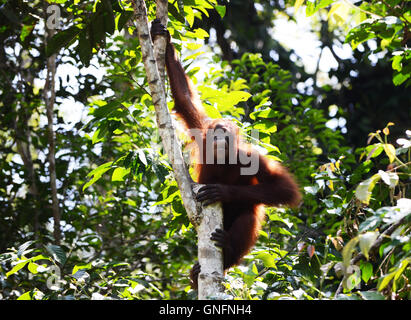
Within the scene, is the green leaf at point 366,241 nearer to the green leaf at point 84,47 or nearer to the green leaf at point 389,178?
the green leaf at point 389,178

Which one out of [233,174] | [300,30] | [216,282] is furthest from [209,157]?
[300,30]

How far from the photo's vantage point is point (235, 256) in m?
4.26

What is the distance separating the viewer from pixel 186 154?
5121 mm

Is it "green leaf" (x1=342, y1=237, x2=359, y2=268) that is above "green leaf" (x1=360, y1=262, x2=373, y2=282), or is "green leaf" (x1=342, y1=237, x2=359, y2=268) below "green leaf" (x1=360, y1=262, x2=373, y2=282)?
above

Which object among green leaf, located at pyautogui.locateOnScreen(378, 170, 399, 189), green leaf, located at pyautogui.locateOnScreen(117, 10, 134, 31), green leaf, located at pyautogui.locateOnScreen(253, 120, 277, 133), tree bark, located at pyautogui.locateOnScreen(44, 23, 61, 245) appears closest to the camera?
green leaf, located at pyautogui.locateOnScreen(378, 170, 399, 189)

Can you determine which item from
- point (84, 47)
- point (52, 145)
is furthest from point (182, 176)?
point (52, 145)

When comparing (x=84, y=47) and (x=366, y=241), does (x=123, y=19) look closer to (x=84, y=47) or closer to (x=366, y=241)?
(x=84, y=47)

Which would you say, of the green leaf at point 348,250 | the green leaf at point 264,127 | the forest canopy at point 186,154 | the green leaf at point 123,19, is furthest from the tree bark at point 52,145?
the green leaf at point 348,250

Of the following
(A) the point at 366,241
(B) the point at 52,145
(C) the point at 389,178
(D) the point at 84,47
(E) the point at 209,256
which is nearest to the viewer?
(A) the point at 366,241

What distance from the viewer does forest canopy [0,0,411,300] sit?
10.2 ft

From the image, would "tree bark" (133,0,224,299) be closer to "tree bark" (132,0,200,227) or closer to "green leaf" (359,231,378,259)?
"tree bark" (132,0,200,227)

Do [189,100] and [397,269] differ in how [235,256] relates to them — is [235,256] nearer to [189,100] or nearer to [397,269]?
[189,100]

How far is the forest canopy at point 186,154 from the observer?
3113mm

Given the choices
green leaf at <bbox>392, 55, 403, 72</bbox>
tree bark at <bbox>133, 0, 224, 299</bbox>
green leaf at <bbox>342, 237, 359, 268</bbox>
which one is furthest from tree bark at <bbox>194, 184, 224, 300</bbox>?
green leaf at <bbox>392, 55, 403, 72</bbox>
